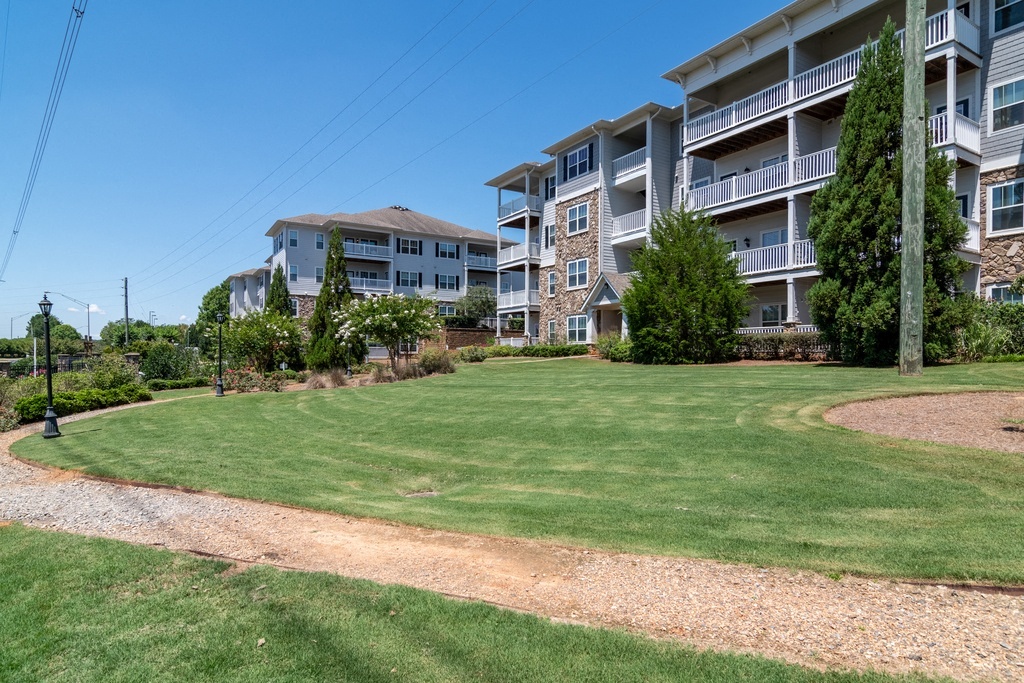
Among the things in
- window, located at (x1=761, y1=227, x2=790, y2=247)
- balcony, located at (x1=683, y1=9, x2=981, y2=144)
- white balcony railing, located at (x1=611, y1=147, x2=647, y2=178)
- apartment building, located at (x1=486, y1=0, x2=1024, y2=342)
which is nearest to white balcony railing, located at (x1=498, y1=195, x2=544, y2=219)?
apartment building, located at (x1=486, y1=0, x2=1024, y2=342)

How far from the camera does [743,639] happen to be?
3.38m

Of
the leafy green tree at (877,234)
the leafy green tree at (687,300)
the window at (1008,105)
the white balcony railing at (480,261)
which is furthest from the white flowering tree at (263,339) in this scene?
the window at (1008,105)

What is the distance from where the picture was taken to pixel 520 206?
4097cm

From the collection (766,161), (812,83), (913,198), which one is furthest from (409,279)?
(913,198)

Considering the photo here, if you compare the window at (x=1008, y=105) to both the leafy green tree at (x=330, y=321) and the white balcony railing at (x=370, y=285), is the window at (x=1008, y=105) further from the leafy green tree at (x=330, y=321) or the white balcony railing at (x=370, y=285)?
the white balcony railing at (x=370, y=285)

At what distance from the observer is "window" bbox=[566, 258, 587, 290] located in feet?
114

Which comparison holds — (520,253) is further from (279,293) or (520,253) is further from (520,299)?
(279,293)

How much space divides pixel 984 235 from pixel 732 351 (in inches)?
349

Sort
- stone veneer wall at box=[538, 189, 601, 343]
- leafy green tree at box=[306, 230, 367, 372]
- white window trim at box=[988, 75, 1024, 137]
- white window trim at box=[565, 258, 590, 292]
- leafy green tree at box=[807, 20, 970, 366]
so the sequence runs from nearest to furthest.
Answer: leafy green tree at box=[807, 20, 970, 366] → white window trim at box=[988, 75, 1024, 137] → leafy green tree at box=[306, 230, 367, 372] → stone veneer wall at box=[538, 189, 601, 343] → white window trim at box=[565, 258, 590, 292]

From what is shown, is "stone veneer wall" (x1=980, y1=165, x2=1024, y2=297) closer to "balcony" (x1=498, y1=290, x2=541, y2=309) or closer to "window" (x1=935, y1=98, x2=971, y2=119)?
"window" (x1=935, y1=98, x2=971, y2=119)

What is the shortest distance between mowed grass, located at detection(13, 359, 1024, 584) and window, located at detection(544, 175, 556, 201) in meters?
26.2

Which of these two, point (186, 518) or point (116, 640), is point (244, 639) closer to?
point (116, 640)

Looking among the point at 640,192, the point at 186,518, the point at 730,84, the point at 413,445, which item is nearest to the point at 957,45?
the point at 730,84

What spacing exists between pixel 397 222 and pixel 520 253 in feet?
60.8
